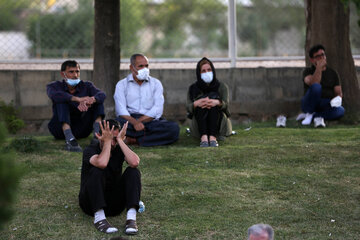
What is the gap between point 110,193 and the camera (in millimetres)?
5730

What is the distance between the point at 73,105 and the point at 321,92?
3.82 meters

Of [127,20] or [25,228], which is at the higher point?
[127,20]

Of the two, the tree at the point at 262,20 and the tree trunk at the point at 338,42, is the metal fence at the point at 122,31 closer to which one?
the tree at the point at 262,20

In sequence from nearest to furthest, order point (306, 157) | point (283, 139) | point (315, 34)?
point (306, 157), point (283, 139), point (315, 34)

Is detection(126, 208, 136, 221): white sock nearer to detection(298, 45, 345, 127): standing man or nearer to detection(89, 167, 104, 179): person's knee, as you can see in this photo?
detection(89, 167, 104, 179): person's knee

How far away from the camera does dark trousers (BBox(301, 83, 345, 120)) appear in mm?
9844

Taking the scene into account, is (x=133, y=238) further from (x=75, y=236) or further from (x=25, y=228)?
(x=25, y=228)

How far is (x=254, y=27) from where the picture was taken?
1268 centimetres

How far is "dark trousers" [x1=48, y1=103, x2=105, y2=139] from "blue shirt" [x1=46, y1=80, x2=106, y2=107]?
9cm

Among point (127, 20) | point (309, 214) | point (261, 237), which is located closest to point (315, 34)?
point (127, 20)

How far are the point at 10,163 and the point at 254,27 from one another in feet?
34.4

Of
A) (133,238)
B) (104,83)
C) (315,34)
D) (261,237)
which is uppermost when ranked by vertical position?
(315,34)

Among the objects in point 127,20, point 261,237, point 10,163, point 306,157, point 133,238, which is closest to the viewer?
point 10,163

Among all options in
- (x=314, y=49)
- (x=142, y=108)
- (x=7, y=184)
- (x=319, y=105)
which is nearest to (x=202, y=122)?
(x=142, y=108)
